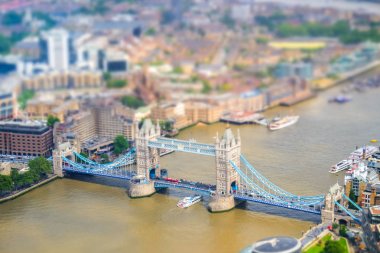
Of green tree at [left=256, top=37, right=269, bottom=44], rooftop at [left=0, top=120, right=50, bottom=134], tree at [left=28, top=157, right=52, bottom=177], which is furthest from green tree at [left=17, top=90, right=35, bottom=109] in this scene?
green tree at [left=256, top=37, right=269, bottom=44]

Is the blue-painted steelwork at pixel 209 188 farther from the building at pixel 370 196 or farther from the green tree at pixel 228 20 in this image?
the green tree at pixel 228 20

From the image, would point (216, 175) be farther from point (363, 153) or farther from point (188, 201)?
point (363, 153)

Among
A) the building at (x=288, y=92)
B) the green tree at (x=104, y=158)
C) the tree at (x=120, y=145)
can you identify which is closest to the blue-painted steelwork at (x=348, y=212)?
the green tree at (x=104, y=158)

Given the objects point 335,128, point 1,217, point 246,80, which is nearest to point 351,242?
point 1,217

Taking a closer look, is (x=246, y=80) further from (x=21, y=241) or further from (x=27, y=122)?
(x=21, y=241)

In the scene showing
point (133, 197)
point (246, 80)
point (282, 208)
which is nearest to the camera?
point (282, 208)

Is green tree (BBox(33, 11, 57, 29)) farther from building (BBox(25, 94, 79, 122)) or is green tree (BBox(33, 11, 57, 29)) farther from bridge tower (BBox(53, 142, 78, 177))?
bridge tower (BBox(53, 142, 78, 177))
